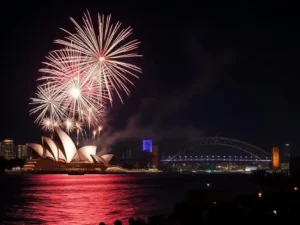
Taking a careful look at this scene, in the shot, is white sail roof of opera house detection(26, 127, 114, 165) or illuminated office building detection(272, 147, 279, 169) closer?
white sail roof of opera house detection(26, 127, 114, 165)

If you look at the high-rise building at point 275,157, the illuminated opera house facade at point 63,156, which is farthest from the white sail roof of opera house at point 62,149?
the high-rise building at point 275,157

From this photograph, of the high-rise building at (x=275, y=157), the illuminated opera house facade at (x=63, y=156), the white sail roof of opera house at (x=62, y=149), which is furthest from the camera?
the high-rise building at (x=275, y=157)

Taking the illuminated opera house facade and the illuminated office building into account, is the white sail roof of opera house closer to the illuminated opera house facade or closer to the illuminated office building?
the illuminated opera house facade

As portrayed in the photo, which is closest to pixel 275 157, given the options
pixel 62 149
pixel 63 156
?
pixel 63 156

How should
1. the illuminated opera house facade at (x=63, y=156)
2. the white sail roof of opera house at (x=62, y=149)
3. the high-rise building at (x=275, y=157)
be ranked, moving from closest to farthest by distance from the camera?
1. the white sail roof of opera house at (x=62, y=149)
2. the illuminated opera house facade at (x=63, y=156)
3. the high-rise building at (x=275, y=157)

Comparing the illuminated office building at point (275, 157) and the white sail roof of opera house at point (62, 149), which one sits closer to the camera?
the white sail roof of opera house at point (62, 149)

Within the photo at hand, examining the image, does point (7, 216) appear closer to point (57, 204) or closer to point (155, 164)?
point (57, 204)

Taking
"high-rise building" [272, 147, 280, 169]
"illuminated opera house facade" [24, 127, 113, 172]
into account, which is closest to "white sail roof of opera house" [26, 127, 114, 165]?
"illuminated opera house facade" [24, 127, 113, 172]

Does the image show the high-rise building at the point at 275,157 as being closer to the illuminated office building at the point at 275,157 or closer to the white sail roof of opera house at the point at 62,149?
the illuminated office building at the point at 275,157
